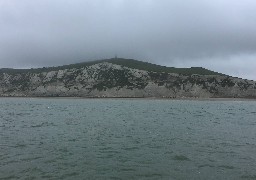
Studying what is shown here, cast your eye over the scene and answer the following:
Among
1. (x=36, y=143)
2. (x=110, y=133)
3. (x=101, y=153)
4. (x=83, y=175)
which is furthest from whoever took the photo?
(x=110, y=133)

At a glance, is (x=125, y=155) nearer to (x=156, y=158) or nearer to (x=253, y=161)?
(x=156, y=158)

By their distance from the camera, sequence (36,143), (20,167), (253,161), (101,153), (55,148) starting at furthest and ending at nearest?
(36,143), (55,148), (101,153), (253,161), (20,167)

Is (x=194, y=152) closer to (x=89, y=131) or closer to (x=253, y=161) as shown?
(x=253, y=161)

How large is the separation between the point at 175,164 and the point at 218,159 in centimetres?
409

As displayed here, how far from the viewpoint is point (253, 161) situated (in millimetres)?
26031

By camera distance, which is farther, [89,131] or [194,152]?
[89,131]

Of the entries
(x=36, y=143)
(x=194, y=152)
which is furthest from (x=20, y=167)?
(x=194, y=152)

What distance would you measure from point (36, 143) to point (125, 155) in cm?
974

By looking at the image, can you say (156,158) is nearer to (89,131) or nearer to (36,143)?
(36,143)

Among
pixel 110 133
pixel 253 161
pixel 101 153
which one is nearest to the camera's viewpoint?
pixel 253 161

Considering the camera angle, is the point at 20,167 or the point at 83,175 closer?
the point at 83,175

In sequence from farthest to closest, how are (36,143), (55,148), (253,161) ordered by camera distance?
(36,143) → (55,148) → (253,161)

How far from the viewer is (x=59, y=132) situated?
1597 inches

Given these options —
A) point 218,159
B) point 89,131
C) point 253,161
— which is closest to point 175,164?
point 218,159
